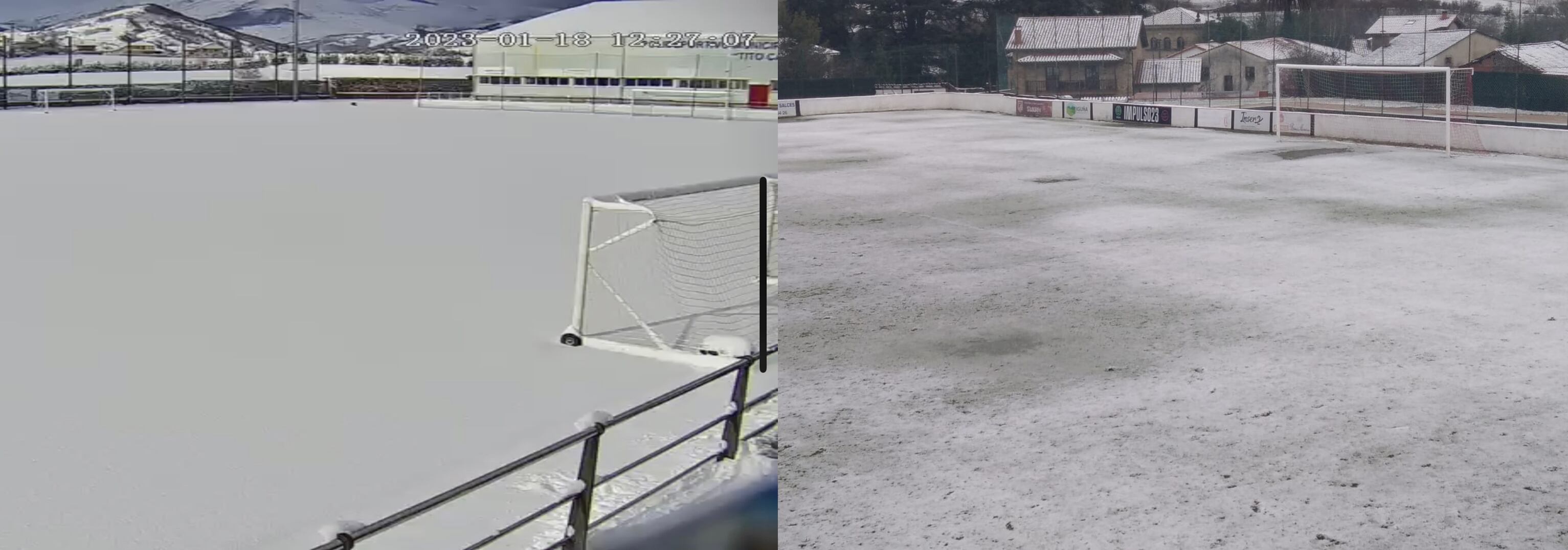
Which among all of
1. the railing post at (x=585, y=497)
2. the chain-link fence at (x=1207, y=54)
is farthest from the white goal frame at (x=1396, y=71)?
the railing post at (x=585, y=497)

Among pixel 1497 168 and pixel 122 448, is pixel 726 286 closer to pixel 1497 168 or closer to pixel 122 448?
pixel 122 448

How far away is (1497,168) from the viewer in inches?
707

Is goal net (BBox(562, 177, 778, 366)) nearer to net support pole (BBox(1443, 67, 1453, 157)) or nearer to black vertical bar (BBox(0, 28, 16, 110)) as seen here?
net support pole (BBox(1443, 67, 1453, 157))

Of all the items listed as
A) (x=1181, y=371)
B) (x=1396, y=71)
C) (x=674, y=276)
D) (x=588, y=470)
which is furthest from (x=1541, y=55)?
(x=588, y=470)

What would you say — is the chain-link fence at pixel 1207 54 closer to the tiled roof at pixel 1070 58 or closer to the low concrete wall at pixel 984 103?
the tiled roof at pixel 1070 58

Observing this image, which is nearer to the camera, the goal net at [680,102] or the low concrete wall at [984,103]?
the goal net at [680,102]

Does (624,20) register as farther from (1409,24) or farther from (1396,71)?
(1396,71)

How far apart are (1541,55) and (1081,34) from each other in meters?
11.9

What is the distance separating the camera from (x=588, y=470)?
361 centimetres

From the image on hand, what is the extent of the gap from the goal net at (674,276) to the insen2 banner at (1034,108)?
24.1 metres

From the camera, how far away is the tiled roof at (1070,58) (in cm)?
3247

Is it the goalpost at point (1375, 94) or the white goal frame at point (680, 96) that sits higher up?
the white goal frame at point (680, 96)

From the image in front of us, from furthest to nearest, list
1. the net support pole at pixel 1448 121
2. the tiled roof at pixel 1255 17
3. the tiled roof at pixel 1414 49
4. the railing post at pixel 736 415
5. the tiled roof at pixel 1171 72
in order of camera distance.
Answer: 1. the tiled roof at pixel 1171 72
2. the tiled roof at pixel 1255 17
3. the tiled roof at pixel 1414 49
4. the net support pole at pixel 1448 121
5. the railing post at pixel 736 415

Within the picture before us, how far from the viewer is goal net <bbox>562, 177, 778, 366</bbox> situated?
7.73 meters
